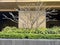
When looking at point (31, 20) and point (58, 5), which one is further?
point (58, 5)

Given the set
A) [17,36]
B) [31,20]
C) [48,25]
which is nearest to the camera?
[17,36]

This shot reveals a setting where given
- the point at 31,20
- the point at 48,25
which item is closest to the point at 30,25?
the point at 31,20

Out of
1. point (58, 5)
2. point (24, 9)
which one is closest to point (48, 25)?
point (58, 5)

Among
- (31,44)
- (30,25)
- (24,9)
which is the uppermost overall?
(24,9)

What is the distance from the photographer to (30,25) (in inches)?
583

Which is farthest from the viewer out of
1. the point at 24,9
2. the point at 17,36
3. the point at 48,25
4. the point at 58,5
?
the point at 48,25

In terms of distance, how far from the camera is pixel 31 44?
10672mm

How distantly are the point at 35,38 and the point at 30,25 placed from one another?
3.60m

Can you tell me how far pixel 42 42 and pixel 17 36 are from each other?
157 cm

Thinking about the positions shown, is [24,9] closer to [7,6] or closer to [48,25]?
[7,6]

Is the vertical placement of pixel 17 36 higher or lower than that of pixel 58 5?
lower

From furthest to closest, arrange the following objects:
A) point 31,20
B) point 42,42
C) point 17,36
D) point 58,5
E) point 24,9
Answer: point 58,5 → point 24,9 → point 31,20 → point 17,36 → point 42,42

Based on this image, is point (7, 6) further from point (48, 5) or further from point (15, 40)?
point (15, 40)

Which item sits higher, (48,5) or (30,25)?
(48,5)
